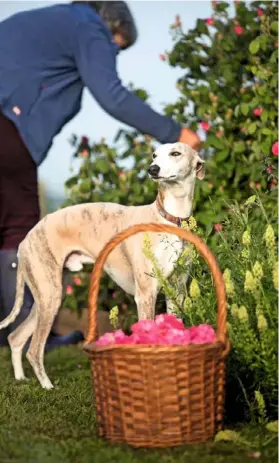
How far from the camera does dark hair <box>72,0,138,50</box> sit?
19.8 ft

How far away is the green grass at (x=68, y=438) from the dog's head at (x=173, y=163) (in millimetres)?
1071

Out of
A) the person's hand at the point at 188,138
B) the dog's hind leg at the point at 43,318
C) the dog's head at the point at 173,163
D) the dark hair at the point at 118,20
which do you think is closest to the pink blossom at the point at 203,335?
the dog's head at the point at 173,163

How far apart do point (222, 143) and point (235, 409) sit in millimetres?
2605

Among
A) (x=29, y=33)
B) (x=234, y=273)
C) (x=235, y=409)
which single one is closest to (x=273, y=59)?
(x=29, y=33)

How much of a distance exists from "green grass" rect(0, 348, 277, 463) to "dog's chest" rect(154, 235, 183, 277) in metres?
0.69

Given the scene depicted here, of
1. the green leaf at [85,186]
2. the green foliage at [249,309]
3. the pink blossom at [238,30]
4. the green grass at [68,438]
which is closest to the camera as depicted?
the green grass at [68,438]

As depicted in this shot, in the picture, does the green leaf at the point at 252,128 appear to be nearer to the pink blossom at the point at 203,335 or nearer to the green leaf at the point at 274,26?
the green leaf at the point at 274,26

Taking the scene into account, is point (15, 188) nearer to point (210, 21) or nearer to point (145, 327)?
point (210, 21)

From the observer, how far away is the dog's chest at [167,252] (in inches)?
180

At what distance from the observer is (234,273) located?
4039 millimetres

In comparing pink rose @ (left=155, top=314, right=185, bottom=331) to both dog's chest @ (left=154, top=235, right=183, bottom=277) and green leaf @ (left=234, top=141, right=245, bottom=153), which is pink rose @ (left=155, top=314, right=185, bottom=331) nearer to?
dog's chest @ (left=154, top=235, right=183, bottom=277)

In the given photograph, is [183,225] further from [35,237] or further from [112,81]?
[112,81]

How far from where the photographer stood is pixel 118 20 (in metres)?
6.02

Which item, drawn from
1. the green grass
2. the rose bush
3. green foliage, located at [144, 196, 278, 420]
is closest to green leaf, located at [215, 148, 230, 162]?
the rose bush
